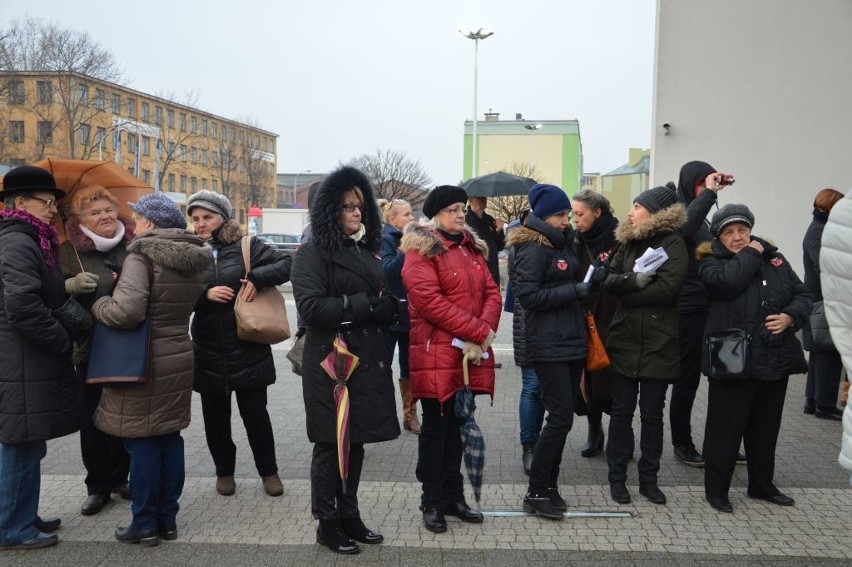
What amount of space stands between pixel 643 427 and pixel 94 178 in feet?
13.2

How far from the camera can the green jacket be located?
4957mm

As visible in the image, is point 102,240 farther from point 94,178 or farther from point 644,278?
point 644,278

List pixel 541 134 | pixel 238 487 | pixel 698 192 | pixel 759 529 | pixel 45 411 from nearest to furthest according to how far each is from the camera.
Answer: pixel 45 411 < pixel 759 529 < pixel 238 487 < pixel 698 192 < pixel 541 134

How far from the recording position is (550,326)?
4.80m

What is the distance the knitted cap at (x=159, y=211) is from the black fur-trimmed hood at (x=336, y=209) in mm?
943

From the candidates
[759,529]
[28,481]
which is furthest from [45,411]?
Answer: [759,529]

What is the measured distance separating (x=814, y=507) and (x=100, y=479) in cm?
459

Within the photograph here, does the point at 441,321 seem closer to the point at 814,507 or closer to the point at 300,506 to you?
the point at 300,506

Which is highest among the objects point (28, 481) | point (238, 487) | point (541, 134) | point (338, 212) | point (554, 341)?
point (541, 134)

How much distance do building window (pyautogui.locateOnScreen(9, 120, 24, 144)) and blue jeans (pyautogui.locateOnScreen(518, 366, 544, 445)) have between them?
122ft

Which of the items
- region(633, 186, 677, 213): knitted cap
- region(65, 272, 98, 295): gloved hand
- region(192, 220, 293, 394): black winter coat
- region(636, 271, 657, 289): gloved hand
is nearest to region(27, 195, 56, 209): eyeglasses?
region(65, 272, 98, 295): gloved hand

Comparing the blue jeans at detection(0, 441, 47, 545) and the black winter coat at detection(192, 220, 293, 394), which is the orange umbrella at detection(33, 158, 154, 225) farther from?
the blue jeans at detection(0, 441, 47, 545)

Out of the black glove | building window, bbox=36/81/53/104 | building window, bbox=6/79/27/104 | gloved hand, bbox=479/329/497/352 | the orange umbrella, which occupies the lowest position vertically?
gloved hand, bbox=479/329/497/352

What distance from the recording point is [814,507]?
4906 millimetres
